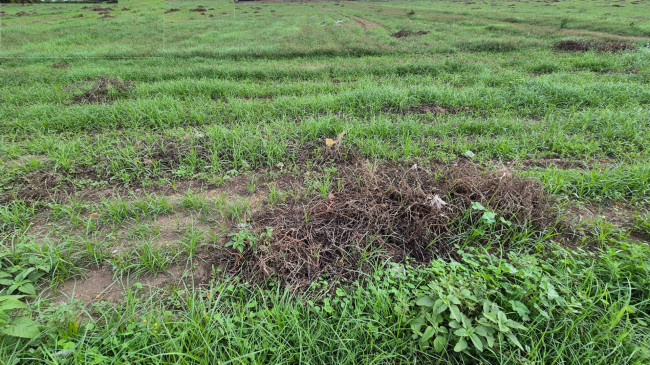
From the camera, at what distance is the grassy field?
166 cm

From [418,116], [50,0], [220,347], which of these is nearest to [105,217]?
[220,347]

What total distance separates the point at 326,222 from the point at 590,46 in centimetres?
1145

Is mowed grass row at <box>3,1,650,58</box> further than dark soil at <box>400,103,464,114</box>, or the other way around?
mowed grass row at <box>3,1,650,58</box>

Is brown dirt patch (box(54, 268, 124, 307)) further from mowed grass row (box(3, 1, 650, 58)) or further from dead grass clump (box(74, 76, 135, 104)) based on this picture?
mowed grass row (box(3, 1, 650, 58))

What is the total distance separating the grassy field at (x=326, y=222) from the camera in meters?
1.66

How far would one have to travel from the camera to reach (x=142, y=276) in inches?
85.7

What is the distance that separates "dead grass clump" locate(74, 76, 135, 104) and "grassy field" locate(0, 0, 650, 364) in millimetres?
53

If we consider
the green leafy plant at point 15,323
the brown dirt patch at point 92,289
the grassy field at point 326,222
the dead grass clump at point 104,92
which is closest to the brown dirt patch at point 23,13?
the grassy field at point 326,222

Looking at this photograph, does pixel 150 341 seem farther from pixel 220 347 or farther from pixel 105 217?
pixel 105 217

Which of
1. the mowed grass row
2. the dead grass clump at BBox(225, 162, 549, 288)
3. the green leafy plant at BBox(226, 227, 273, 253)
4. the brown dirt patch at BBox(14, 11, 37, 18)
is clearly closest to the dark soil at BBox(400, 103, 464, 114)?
the dead grass clump at BBox(225, 162, 549, 288)

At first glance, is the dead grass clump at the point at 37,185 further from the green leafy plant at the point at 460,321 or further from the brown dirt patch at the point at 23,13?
the brown dirt patch at the point at 23,13

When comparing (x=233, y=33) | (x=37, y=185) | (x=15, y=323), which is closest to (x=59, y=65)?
(x=233, y=33)

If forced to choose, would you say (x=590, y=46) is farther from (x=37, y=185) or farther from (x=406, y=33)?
(x=37, y=185)

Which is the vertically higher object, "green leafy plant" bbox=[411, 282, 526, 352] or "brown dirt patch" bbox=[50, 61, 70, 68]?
"brown dirt patch" bbox=[50, 61, 70, 68]
